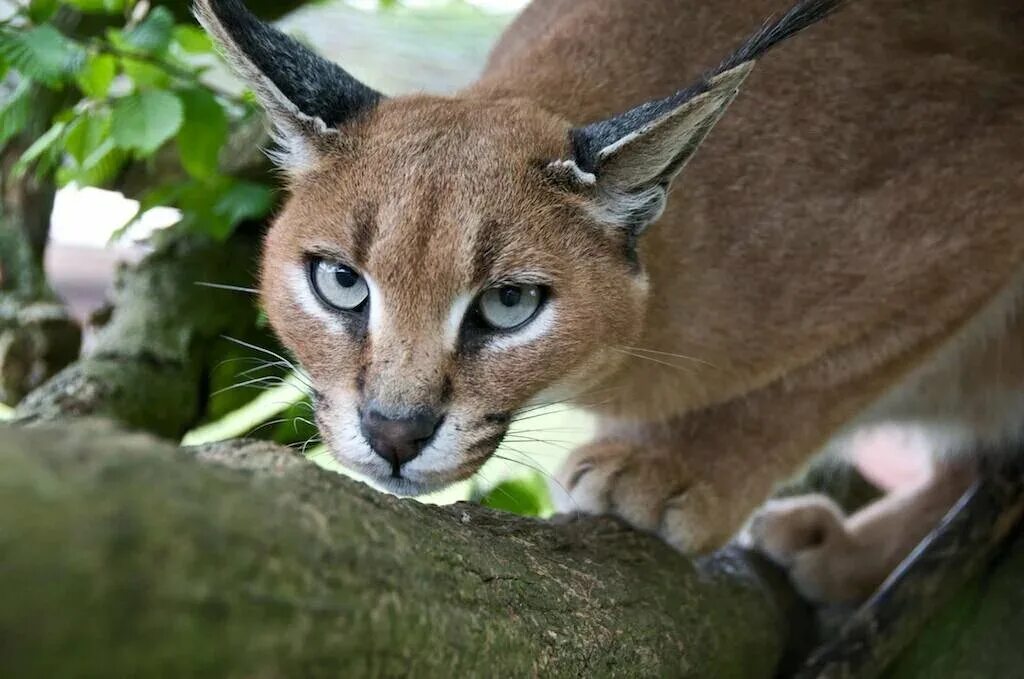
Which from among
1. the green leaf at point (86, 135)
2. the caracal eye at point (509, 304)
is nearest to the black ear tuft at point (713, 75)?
the caracal eye at point (509, 304)

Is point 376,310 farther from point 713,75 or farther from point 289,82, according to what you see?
point 713,75

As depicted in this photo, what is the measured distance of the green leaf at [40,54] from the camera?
7.32ft

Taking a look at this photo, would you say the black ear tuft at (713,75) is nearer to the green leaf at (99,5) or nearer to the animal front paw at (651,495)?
the animal front paw at (651,495)

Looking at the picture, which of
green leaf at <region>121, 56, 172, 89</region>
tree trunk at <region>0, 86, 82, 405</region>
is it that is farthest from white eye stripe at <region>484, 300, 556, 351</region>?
tree trunk at <region>0, 86, 82, 405</region>

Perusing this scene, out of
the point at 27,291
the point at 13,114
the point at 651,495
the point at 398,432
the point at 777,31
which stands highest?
the point at 777,31

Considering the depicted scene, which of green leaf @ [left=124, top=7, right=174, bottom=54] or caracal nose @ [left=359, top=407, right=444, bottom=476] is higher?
green leaf @ [left=124, top=7, right=174, bottom=54]

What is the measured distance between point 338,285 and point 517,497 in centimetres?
79

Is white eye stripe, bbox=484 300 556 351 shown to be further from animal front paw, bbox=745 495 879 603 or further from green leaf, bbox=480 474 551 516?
animal front paw, bbox=745 495 879 603

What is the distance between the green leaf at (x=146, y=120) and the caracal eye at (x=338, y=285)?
1.78ft

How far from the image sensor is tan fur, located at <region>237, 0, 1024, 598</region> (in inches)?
89.7

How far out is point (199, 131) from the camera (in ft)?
8.42

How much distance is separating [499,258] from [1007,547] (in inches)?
72.5

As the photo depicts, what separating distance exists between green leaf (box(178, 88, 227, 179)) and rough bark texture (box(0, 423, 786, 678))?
4.71ft

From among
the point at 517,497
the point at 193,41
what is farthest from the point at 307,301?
the point at 193,41
